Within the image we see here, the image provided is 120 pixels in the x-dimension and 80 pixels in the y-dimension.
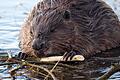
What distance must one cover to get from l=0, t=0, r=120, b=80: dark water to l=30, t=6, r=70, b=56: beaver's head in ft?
1.06

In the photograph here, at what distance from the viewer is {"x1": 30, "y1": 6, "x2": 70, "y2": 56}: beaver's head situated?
183 inches

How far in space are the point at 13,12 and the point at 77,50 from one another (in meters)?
2.29

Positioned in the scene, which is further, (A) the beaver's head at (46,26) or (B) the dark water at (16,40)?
(A) the beaver's head at (46,26)

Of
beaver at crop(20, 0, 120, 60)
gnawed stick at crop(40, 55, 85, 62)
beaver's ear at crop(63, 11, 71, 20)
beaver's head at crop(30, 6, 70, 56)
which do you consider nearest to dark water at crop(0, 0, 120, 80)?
gnawed stick at crop(40, 55, 85, 62)

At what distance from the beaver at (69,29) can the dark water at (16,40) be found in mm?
209

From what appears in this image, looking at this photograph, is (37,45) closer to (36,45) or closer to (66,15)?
(36,45)

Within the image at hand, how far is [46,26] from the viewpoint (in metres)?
4.91

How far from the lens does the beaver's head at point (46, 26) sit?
15.3 ft

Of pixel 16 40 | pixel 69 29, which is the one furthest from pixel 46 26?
pixel 16 40

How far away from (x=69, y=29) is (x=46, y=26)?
1.17ft

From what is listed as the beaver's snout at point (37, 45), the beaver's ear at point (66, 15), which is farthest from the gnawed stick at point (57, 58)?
the beaver's ear at point (66, 15)

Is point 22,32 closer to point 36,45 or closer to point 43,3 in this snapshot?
point 43,3

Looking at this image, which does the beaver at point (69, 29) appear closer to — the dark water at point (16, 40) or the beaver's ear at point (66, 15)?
the beaver's ear at point (66, 15)

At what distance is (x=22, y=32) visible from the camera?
5551 mm
